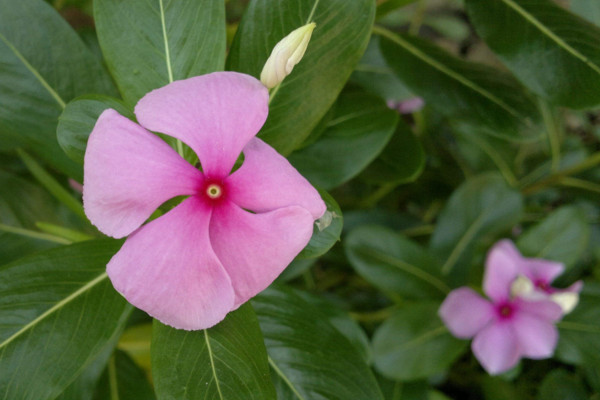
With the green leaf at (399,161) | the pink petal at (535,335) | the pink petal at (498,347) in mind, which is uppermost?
the green leaf at (399,161)

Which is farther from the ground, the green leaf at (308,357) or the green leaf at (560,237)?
the green leaf at (308,357)

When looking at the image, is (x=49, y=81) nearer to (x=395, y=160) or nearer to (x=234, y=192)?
(x=234, y=192)

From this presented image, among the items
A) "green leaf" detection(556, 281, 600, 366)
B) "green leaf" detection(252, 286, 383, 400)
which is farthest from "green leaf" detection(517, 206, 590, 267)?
"green leaf" detection(252, 286, 383, 400)

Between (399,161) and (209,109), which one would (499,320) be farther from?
(209,109)

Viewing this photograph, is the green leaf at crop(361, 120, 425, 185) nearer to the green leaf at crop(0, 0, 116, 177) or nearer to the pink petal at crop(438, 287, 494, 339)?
the pink petal at crop(438, 287, 494, 339)

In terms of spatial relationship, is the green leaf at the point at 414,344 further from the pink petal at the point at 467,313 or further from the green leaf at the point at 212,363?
the green leaf at the point at 212,363

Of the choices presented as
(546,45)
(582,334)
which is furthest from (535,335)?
(546,45)

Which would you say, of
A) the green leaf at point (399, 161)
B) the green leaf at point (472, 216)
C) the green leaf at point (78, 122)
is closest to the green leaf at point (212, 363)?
the green leaf at point (78, 122)

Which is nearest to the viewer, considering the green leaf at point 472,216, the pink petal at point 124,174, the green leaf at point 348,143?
the pink petal at point 124,174
